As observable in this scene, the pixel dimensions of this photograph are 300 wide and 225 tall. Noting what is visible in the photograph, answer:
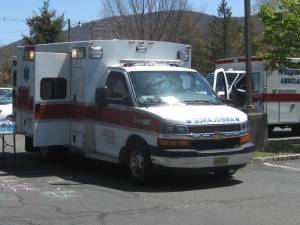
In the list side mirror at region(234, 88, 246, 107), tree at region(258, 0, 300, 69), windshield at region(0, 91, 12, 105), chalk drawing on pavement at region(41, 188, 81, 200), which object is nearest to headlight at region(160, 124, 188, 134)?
chalk drawing on pavement at region(41, 188, 81, 200)

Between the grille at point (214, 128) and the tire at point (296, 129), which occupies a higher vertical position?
the grille at point (214, 128)

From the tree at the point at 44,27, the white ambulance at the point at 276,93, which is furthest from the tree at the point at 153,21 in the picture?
the white ambulance at the point at 276,93

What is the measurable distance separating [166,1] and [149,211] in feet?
101

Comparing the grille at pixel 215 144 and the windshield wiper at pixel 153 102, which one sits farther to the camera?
the windshield wiper at pixel 153 102

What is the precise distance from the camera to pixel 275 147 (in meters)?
15.8

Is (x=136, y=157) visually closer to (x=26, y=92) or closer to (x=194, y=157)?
(x=194, y=157)

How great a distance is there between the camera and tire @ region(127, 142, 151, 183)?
34.7 ft

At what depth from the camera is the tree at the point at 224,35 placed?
68125mm

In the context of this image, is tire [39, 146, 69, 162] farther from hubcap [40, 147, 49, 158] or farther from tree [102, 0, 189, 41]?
tree [102, 0, 189, 41]

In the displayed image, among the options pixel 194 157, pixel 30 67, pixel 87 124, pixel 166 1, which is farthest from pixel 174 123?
pixel 166 1

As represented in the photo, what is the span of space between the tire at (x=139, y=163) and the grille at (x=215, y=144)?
85 cm

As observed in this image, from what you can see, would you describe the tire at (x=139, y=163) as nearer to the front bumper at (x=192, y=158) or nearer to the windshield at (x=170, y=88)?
the front bumper at (x=192, y=158)

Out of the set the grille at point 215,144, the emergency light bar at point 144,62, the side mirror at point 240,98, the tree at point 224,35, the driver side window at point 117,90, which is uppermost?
the tree at point 224,35

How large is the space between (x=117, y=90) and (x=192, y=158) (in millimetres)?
2140
